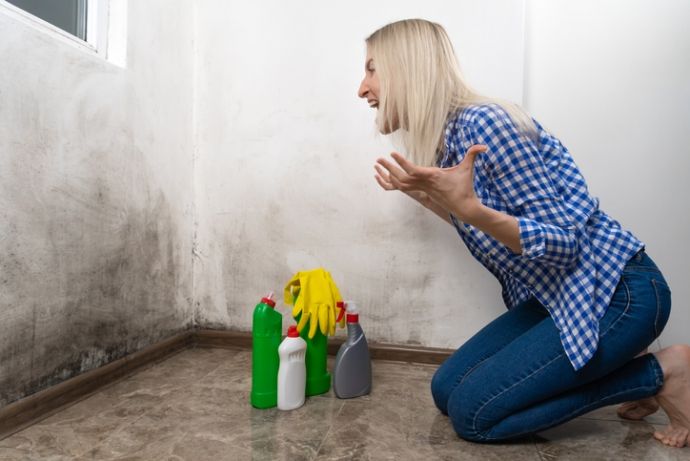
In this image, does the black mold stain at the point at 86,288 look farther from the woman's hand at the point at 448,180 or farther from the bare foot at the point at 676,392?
the bare foot at the point at 676,392

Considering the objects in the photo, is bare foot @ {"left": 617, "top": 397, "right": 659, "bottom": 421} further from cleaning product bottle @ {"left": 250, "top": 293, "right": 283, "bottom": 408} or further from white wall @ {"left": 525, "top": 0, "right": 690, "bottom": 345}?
cleaning product bottle @ {"left": 250, "top": 293, "right": 283, "bottom": 408}

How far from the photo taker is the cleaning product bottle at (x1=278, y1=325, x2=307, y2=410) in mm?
1209

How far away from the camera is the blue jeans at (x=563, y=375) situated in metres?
0.99

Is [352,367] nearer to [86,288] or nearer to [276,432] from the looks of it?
[276,432]

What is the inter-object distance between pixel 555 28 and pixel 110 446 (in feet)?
5.68

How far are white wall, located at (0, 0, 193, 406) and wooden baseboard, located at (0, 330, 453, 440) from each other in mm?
31

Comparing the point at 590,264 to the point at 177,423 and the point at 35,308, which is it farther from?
the point at 35,308

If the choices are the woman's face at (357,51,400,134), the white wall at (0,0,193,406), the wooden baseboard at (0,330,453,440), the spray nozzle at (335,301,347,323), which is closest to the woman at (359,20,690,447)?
the woman's face at (357,51,400,134)

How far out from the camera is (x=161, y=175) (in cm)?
163

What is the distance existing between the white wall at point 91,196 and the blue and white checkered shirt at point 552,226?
3.34 feet

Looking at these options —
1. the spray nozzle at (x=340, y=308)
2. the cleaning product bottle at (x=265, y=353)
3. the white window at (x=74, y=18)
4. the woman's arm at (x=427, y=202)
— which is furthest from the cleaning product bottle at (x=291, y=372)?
the white window at (x=74, y=18)

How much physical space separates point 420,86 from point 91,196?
96 cm

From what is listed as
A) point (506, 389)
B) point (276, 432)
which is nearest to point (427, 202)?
point (506, 389)

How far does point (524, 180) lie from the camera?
0.98 m
